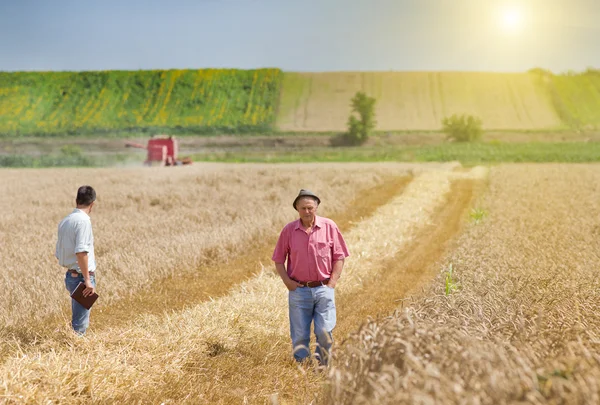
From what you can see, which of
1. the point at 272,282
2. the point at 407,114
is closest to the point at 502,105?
the point at 407,114

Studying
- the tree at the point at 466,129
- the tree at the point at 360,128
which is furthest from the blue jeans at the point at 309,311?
the tree at the point at 466,129

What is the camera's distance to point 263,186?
26.1 meters

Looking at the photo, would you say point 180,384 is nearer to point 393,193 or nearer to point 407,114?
point 393,193

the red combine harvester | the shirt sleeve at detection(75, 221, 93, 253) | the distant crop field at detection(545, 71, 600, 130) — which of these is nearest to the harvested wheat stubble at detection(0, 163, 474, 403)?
the shirt sleeve at detection(75, 221, 93, 253)

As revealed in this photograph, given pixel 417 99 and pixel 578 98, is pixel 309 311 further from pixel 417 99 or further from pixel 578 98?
pixel 578 98

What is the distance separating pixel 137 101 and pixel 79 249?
89.5 meters

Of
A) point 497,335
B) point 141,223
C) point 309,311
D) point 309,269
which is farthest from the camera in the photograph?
point 141,223

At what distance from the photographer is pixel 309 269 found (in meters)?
6.70

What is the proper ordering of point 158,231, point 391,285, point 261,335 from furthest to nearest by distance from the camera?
point 158,231 < point 391,285 < point 261,335

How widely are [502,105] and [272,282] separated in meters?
87.9

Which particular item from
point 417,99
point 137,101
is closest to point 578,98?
point 417,99

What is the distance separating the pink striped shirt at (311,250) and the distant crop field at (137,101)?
76.6m

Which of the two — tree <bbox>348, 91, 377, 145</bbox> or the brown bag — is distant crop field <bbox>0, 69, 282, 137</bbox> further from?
the brown bag

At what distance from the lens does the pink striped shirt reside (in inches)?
264
